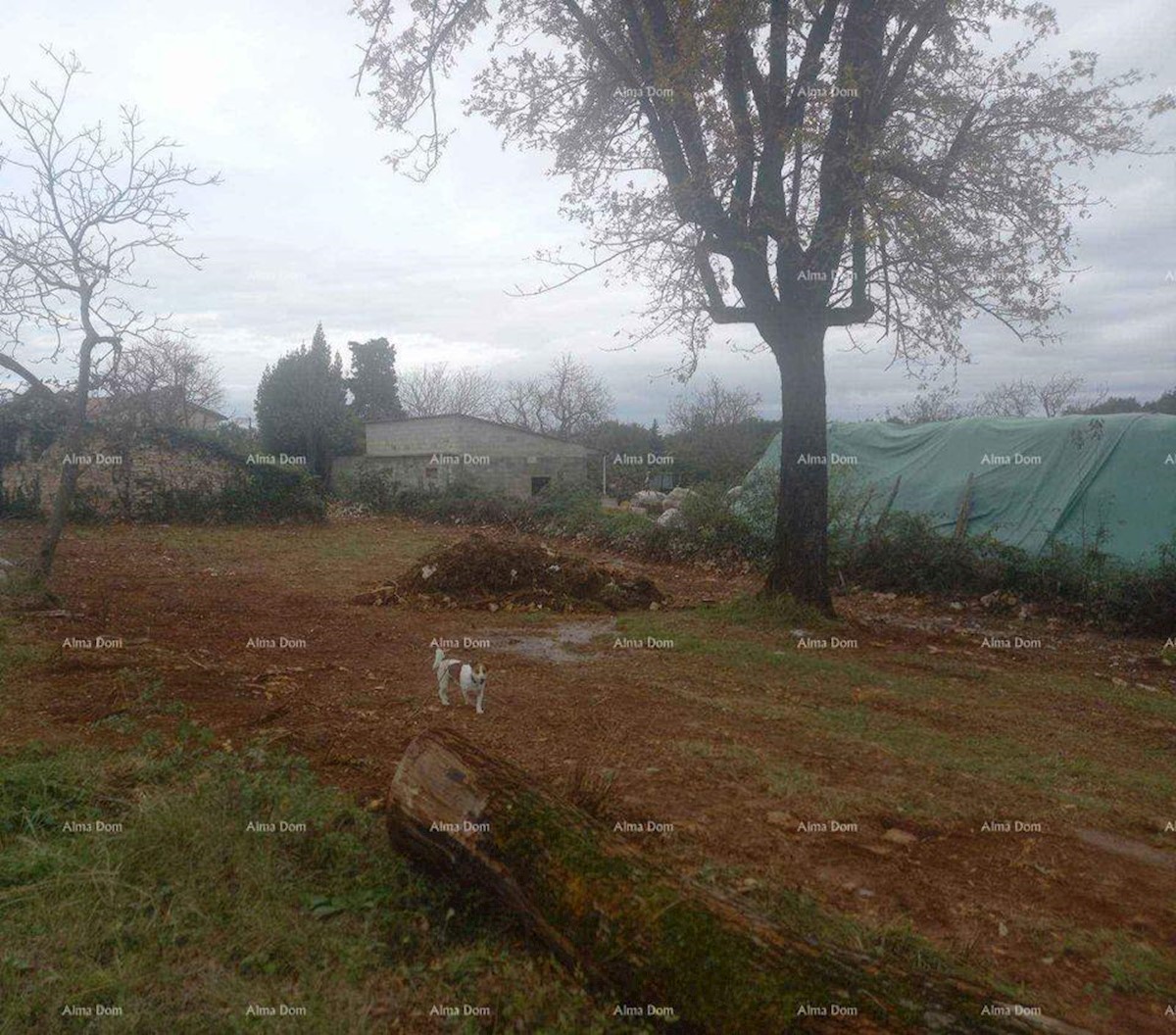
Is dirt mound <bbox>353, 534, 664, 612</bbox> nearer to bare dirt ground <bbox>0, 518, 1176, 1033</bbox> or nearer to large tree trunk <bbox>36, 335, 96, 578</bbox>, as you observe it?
bare dirt ground <bbox>0, 518, 1176, 1033</bbox>

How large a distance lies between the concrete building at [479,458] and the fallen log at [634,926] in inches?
803

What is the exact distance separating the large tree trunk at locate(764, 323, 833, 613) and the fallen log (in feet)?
21.7

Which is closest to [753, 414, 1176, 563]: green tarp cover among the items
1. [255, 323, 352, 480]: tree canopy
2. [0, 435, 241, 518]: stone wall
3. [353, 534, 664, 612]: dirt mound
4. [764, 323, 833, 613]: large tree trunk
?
[764, 323, 833, 613]: large tree trunk

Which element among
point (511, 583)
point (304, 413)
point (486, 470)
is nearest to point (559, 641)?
point (511, 583)

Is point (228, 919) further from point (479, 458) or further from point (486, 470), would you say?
point (479, 458)

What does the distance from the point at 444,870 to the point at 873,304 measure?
8.03m

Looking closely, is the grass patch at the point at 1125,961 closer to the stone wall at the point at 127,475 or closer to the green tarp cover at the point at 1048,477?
the green tarp cover at the point at 1048,477

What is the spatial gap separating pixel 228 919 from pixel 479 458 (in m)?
22.2

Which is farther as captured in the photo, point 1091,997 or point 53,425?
point 53,425

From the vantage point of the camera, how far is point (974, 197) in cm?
934

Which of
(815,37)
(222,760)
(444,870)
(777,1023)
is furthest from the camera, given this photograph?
(815,37)

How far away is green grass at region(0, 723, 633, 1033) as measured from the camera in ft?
9.05

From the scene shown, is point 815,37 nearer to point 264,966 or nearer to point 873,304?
point 873,304

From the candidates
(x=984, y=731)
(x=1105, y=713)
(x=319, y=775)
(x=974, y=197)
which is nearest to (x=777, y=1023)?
(x=319, y=775)
